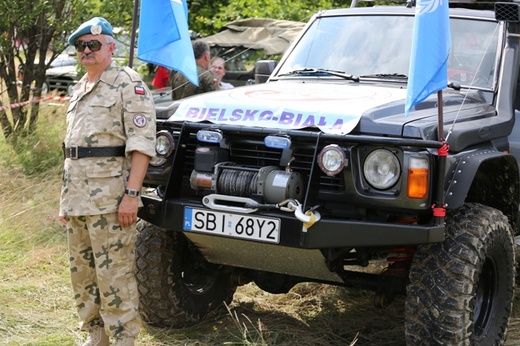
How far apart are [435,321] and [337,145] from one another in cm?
98

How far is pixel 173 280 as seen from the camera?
5.36 metres

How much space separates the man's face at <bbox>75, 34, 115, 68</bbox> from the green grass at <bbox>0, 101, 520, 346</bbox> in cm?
161

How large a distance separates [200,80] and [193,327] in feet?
10.4

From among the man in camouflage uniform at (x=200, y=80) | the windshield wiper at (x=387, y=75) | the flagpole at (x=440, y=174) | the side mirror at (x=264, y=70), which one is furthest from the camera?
the man in camouflage uniform at (x=200, y=80)

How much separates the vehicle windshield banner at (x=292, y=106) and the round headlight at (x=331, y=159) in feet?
0.44

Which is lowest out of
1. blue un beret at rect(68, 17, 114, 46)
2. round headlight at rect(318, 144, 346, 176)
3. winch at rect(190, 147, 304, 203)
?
winch at rect(190, 147, 304, 203)

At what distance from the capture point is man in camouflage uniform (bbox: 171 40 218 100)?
8180 millimetres

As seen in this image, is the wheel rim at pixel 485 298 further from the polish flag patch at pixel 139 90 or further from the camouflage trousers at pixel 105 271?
the polish flag patch at pixel 139 90

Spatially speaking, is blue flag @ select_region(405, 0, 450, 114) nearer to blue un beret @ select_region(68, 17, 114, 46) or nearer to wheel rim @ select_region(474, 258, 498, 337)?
wheel rim @ select_region(474, 258, 498, 337)

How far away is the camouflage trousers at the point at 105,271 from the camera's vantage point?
184 inches

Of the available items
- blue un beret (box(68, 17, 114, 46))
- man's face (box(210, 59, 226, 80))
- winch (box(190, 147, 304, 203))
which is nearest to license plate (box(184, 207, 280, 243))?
winch (box(190, 147, 304, 203))

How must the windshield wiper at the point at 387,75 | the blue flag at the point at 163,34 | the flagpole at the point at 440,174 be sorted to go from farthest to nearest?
1. the windshield wiper at the point at 387,75
2. the blue flag at the point at 163,34
3. the flagpole at the point at 440,174

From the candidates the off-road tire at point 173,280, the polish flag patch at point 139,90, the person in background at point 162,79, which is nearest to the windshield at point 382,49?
the off-road tire at point 173,280

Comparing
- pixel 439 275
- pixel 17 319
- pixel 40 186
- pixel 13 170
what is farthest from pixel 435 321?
pixel 13 170
